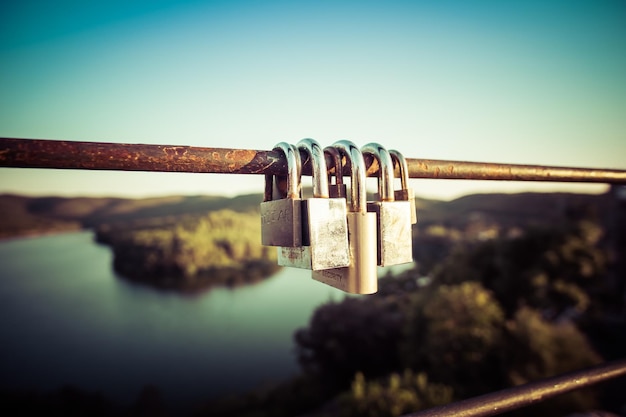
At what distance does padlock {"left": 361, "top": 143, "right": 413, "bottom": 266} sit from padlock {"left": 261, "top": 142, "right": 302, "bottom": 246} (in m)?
0.19

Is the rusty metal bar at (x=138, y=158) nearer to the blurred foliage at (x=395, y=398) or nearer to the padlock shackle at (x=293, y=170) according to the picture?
the padlock shackle at (x=293, y=170)

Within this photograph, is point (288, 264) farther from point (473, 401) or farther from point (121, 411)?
point (121, 411)

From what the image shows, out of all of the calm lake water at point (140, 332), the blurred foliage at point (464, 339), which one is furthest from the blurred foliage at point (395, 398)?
the calm lake water at point (140, 332)

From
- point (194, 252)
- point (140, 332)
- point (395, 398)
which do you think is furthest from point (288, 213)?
point (194, 252)

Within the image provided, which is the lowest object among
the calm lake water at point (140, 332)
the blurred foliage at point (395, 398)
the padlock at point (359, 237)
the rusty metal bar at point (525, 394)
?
the calm lake water at point (140, 332)

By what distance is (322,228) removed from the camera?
0.67m

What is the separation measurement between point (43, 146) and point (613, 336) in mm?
29699

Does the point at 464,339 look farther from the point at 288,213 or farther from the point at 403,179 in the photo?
the point at 288,213

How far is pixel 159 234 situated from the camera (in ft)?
190

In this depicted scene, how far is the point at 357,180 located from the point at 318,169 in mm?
100

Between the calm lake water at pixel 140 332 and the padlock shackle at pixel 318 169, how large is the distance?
35241 millimetres

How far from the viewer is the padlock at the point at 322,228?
65 centimetres

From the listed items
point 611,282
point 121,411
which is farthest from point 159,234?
point 611,282

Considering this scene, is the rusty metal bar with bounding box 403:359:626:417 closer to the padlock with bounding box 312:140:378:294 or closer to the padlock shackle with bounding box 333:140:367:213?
the padlock with bounding box 312:140:378:294
